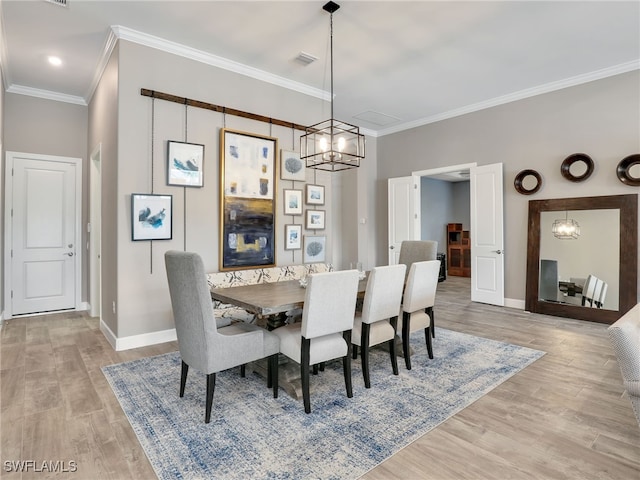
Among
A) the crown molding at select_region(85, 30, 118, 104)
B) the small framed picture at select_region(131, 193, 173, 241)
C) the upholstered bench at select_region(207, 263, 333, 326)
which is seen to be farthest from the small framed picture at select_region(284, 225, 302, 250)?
the crown molding at select_region(85, 30, 118, 104)

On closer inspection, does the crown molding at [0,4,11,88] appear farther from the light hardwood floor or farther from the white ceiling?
the light hardwood floor

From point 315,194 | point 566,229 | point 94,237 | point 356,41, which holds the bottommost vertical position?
point 94,237

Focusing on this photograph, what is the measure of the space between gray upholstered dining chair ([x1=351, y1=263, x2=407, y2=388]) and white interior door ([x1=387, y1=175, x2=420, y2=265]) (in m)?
3.79

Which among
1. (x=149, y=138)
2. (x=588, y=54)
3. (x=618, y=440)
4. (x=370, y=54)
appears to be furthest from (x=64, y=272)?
(x=588, y=54)

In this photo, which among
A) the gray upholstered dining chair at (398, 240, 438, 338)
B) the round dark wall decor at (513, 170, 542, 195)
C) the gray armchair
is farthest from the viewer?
the round dark wall decor at (513, 170, 542, 195)

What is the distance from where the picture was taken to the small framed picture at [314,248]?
189 inches

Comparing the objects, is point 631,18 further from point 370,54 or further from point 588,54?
point 370,54

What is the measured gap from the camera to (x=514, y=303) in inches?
206

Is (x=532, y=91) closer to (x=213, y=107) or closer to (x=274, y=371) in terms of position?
(x=213, y=107)

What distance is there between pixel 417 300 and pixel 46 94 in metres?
5.53

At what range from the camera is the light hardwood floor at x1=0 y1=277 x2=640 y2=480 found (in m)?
1.73

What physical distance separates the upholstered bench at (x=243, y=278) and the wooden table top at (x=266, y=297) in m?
0.33

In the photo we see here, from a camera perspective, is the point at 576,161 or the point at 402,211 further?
the point at 402,211

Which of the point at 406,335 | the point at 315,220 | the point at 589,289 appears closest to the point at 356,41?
the point at 315,220
